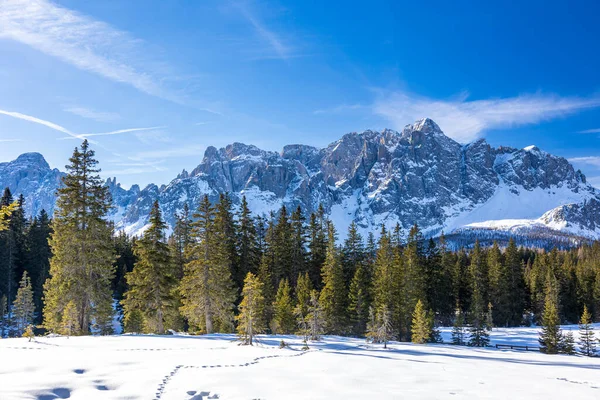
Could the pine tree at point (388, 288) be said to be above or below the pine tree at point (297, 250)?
below

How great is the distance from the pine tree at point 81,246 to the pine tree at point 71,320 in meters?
0.18

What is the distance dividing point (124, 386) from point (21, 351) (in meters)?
5.74

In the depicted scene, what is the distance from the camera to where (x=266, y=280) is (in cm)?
4475

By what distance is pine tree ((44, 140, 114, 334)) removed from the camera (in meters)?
24.4

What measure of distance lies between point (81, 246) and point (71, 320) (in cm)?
440

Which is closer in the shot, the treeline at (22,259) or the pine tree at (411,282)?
the pine tree at (411,282)

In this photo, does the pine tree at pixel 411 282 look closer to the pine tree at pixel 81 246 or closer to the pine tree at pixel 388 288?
the pine tree at pixel 388 288

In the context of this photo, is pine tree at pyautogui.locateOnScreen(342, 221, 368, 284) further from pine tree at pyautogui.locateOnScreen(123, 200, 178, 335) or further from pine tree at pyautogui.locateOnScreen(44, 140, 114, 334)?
pine tree at pyautogui.locateOnScreen(44, 140, 114, 334)

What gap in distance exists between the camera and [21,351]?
11797 mm

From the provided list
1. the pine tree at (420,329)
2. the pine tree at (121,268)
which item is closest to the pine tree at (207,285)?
A: the pine tree at (420,329)

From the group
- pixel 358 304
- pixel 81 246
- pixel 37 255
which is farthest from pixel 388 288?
pixel 37 255

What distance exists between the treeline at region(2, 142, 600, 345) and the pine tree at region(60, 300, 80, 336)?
0.07 metres

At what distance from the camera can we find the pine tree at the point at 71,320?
77.2 feet

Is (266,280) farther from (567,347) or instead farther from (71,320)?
(567,347)
